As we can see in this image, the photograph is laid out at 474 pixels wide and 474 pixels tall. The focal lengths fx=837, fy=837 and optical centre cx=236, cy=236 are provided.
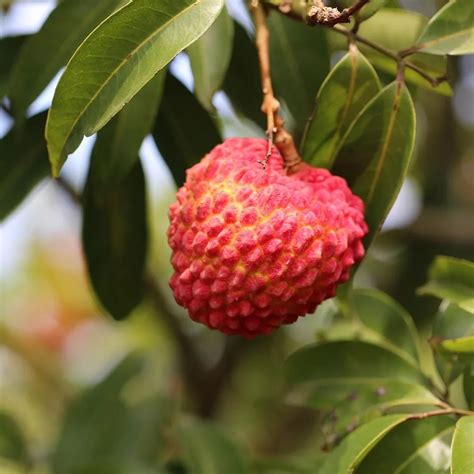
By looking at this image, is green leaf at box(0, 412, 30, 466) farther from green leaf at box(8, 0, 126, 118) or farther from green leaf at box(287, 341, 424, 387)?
green leaf at box(8, 0, 126, 118)

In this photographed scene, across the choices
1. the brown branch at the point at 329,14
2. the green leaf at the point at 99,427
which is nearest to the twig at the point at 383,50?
the brown branch at the point at 329,14

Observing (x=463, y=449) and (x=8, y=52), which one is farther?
(x=8, y=52)

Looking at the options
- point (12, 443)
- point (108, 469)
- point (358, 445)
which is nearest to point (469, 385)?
point (358, 445)

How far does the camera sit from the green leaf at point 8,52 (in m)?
1.32

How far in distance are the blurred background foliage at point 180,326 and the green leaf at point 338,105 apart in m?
0.15

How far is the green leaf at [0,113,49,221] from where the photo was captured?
4.49 ft

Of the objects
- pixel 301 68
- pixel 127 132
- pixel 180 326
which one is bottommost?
pixel 180 326

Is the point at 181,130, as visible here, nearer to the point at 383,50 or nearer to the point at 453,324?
the point at 383,50

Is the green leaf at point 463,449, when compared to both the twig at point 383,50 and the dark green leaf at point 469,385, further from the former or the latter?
the twig at point 383,50

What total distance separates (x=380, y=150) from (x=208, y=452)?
0.76m

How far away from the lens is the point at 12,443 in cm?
195

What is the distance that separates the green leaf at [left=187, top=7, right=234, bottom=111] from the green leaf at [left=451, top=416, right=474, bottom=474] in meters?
0.53

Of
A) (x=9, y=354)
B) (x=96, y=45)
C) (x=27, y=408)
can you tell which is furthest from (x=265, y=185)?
(x=27, y=408)

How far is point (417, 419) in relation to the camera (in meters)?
1.10
